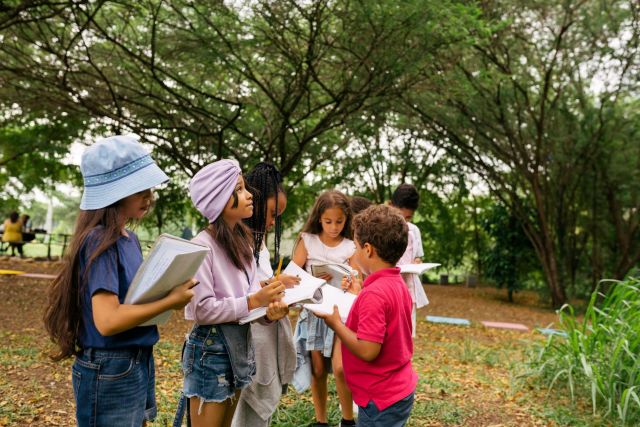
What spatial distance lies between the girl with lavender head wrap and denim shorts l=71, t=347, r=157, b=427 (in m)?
0.43

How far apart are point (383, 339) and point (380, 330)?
0.06m

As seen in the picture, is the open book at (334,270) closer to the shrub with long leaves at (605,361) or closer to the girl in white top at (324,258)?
the girl in white top at (324,258)

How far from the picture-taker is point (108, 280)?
6.42ft

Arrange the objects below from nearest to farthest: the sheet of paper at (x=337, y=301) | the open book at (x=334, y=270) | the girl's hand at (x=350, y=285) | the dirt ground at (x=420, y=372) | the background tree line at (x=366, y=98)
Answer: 1. the sheet of paper at (x=337, y=301)
2. the girl's hand at (x=350, y=285)
3. the open book at (x=334, y=270)
4. the dirt ground at (x=420, y=372)
5. the background tree line at (x=366, y=98)

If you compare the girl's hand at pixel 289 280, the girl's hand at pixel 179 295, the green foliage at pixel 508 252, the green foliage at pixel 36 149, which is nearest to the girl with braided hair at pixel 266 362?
the girl's hand at pixel 289 280

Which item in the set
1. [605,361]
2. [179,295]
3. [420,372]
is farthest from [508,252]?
[179,295]

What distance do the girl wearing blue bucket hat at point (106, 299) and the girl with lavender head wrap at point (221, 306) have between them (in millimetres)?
405

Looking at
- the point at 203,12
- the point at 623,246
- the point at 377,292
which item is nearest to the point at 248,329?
the point at 377,292

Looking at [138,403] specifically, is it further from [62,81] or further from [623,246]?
[623,246]

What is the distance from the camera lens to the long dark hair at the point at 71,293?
201 cm

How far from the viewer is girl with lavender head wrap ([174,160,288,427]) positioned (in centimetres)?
248

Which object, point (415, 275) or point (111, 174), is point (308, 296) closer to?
point (111, 174)

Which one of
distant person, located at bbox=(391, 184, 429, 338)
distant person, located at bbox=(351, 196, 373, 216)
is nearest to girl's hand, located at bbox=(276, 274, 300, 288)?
distant person, located at bbox=(351, 196, 373, 216)

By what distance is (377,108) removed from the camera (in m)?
11.2
